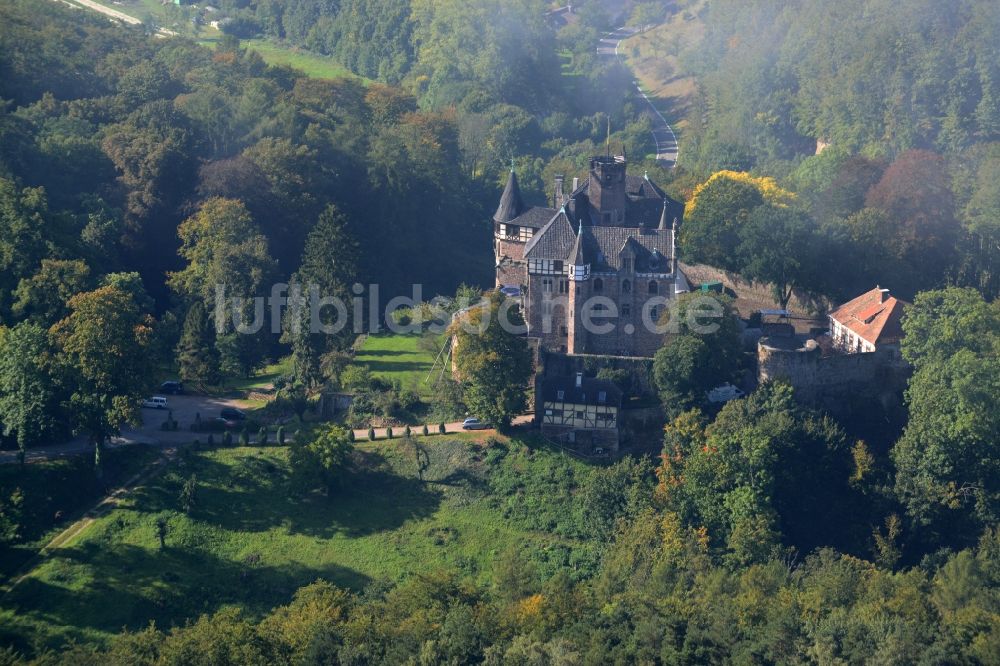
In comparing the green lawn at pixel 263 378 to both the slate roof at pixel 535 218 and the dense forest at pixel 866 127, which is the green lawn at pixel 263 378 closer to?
the slate roof at pixel 535 218

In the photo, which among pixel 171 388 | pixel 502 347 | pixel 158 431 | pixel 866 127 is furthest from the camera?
pixel 866 127

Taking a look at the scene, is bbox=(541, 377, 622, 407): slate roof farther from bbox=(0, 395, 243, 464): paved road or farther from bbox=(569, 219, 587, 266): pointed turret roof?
bbox=(0, 395, 243, 464): paved road

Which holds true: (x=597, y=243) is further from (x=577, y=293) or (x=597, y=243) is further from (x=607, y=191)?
(x=607, y=191)

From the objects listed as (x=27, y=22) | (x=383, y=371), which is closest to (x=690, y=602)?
(x=383, y=371)

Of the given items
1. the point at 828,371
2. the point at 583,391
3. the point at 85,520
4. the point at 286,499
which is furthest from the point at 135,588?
the point at 828,371

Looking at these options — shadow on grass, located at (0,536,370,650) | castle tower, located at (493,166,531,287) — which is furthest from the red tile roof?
shadow on grass, located at (0,536,370,650)

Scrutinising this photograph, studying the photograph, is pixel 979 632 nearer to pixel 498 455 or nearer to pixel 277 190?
pixel 498 455

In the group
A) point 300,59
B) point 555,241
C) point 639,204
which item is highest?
point 300,59
